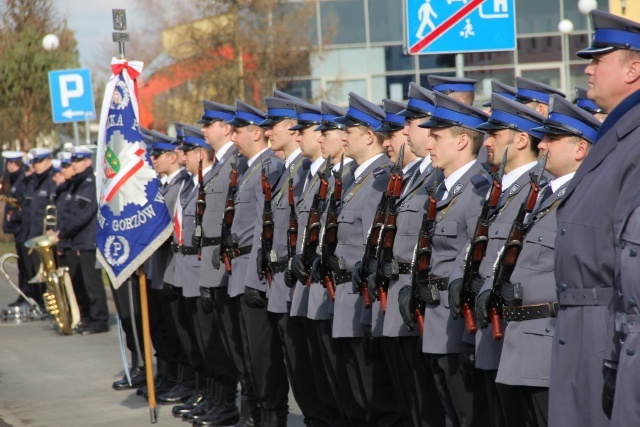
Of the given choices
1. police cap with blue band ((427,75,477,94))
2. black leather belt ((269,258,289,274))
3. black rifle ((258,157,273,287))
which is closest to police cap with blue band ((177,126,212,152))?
black rifle ((258,157,273,287))

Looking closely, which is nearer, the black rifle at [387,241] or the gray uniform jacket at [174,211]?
the black rifle at [387,241]

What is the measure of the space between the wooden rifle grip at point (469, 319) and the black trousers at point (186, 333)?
4.37 m

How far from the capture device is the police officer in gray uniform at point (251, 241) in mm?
7688

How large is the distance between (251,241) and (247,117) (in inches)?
35.2

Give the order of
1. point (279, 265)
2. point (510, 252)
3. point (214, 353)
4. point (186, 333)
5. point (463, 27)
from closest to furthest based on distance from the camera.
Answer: point (510, 252), point (463, 27), point (279, 265), point (214, 353), point (186, 333)

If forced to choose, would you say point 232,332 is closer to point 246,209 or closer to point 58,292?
point 246,209

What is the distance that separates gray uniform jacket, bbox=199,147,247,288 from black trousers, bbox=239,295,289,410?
52 centimetres

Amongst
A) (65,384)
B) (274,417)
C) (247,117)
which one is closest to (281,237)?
(247,117)

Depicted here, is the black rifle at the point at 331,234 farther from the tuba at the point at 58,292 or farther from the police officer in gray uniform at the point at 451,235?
the tuba at the point at 58,292

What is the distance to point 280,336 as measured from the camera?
25.1 feet

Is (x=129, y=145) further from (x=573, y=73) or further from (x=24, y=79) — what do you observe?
(x=573, y=73)

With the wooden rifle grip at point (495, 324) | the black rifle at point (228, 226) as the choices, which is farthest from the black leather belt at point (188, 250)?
the wooden rifle grip at point (495, 324)

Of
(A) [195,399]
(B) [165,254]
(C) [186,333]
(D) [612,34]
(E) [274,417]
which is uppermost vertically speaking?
(D) [612,34]

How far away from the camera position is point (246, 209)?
8070 millimetres
